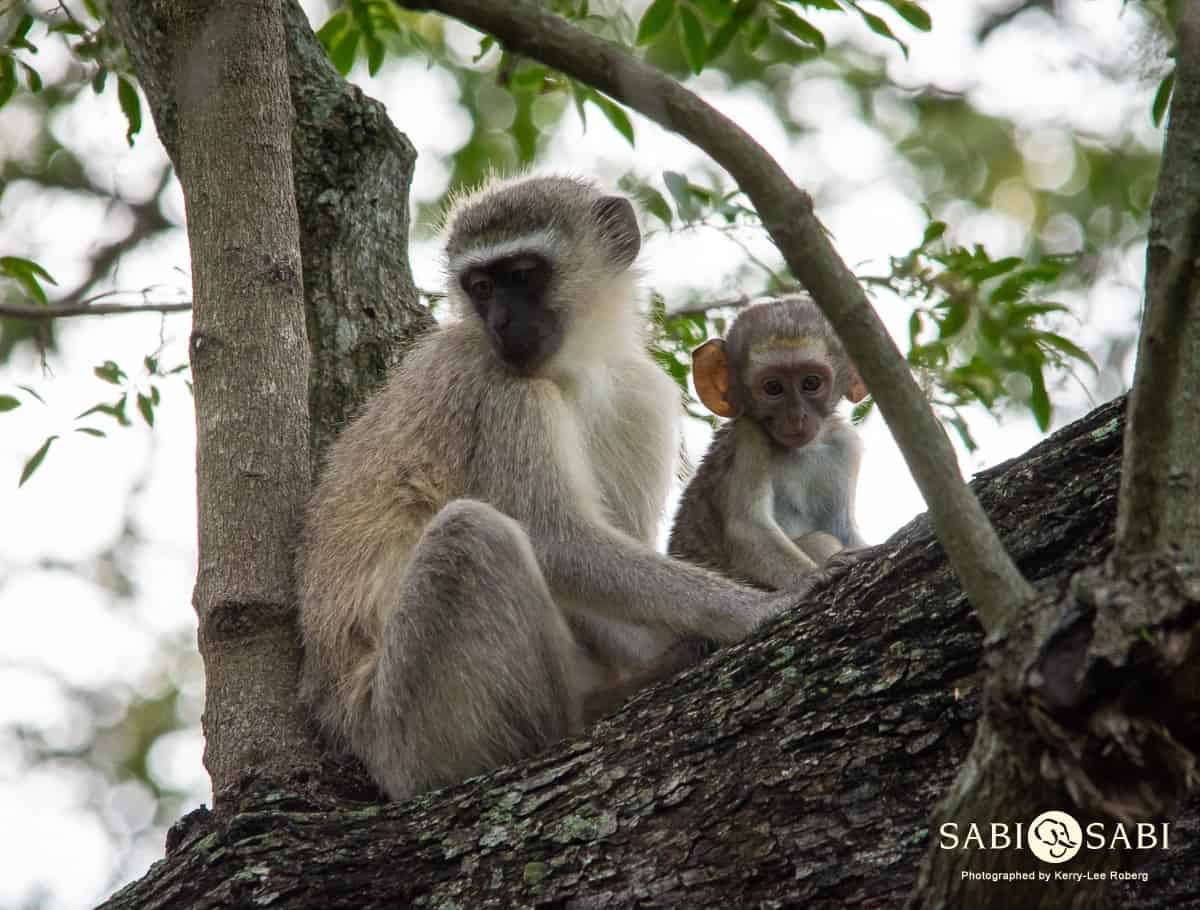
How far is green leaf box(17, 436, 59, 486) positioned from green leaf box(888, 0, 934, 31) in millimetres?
3784

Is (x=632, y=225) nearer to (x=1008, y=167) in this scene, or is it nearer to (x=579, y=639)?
(x=579, y=639)

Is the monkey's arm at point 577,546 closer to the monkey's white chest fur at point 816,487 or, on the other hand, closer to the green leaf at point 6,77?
the monkey's white chest fur at point 816,487

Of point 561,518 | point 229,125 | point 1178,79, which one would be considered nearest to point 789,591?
point 561,518

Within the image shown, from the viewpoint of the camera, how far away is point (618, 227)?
638cm

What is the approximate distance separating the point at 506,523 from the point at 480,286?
1.41 m

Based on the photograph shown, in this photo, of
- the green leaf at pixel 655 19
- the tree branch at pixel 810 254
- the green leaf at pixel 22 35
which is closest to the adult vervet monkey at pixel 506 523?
the green leaf at pixel 655 19

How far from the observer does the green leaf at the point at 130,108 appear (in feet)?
20.0

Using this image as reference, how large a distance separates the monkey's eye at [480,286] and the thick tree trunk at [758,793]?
2.41m

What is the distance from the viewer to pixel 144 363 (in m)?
6.57

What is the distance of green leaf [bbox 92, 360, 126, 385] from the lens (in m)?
6.47

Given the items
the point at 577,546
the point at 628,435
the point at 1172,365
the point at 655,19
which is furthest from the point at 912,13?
the point at 1172,365

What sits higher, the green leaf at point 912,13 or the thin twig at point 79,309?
the thin twig at point 79,309

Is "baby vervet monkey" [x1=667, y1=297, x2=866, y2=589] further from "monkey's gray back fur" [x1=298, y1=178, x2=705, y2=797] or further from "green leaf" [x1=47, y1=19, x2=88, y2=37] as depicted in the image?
"green leaf" [x1=47, y1=19, x2=88, y2=37]

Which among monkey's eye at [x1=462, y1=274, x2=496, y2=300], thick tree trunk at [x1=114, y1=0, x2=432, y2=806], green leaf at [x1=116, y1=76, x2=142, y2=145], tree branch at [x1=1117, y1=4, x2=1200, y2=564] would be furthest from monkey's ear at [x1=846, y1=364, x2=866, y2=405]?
tree branch at [x1=1117, y1=4, x2=1200, y2=564]
